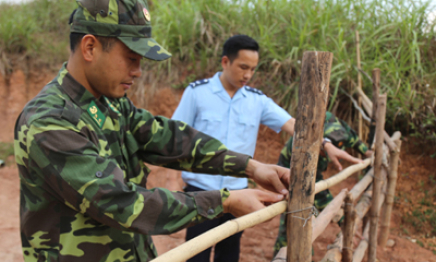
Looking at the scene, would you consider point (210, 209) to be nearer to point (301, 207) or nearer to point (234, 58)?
point (301, 207)

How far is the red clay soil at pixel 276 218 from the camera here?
3494 mm

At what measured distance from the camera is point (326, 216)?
178 cm

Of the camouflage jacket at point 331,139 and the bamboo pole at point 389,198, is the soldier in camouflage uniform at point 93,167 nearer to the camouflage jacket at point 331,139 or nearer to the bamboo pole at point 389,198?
the camouflage jacket at point 331,139

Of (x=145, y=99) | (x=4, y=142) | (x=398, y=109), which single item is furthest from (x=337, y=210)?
(x=4, y=142)

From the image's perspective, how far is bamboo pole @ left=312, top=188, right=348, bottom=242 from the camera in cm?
164

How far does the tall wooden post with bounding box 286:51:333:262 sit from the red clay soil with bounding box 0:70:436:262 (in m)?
2.52

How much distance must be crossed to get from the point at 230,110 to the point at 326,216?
98 cm

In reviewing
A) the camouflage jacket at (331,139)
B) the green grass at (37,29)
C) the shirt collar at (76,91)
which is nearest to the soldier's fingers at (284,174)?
the shirt collar at (76,91)

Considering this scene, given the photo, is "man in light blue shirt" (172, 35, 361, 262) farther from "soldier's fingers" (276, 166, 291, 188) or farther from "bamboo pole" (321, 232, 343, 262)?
"soldier's fingers" (276, 166, 291, 188)

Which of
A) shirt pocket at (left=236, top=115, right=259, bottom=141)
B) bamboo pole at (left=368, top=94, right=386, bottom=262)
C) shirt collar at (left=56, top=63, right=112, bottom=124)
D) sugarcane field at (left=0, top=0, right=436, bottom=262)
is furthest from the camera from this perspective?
bamboo pole at (left=368, top=94, right=386, bottom=262)

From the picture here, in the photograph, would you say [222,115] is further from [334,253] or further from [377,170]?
[377,170]

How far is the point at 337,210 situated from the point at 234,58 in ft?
3.99

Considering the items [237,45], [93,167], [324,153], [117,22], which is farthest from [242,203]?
[324,153]

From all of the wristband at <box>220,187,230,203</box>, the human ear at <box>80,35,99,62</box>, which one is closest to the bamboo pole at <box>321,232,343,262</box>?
the wristband at <box>220,187,230,203</box>
